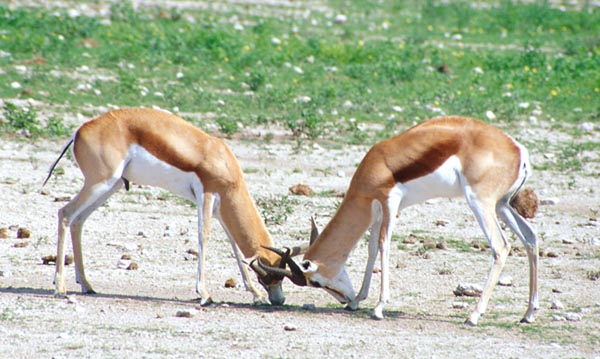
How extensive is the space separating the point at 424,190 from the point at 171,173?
191cm

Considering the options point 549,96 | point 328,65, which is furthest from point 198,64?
point 549,96

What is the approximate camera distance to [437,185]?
8289mm

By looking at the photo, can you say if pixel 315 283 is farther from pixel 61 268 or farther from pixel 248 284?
pixel 61 268

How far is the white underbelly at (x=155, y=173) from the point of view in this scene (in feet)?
28.0

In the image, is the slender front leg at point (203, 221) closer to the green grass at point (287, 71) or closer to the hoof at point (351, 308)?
the hoof at point (351, 308)

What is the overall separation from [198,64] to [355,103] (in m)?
3.24

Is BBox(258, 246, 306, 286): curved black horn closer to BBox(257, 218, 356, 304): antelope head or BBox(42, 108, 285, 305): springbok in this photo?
BBox(257, 218, 356, 304): antelope head

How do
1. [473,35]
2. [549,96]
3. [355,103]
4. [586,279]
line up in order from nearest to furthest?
[586,279] → [355,103] → [549,96] → [473,35]

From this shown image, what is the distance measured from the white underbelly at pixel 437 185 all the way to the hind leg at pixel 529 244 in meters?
0.42

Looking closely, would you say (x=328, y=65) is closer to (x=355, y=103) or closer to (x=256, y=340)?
(x=355, y=103)

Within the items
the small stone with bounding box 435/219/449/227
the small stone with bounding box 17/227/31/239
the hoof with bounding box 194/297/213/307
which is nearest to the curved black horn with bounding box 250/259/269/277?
the hoof with bounding box 194/297/213/307

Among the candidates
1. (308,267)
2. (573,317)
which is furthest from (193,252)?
(573,317)

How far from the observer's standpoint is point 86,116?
15141mm

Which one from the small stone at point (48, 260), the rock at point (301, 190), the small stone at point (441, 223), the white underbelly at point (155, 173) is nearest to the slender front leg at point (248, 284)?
the white underbelly at point (155, 173)
